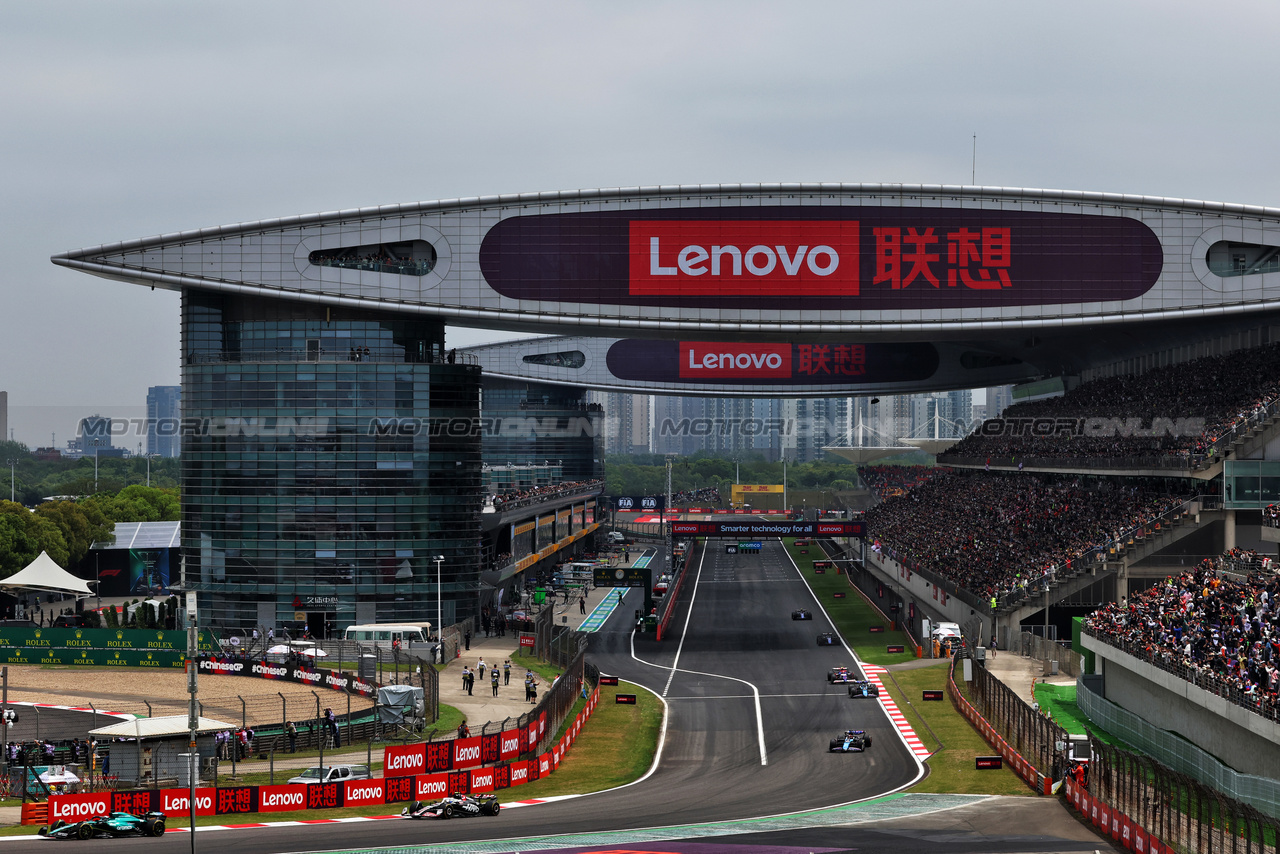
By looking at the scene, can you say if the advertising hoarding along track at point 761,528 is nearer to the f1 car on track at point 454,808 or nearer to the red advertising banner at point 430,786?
the red advertising banner at point 430,786

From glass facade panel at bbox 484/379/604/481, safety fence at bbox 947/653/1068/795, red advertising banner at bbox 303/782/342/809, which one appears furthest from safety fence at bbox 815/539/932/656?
red advertising banner at bbox 303/782/342/809

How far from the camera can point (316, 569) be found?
6231cm

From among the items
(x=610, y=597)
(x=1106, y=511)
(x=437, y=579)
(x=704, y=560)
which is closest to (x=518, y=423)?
(x=704, y=560)

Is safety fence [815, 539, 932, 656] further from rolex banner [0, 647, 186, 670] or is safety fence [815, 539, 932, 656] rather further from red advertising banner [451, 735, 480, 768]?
rolex banner [0, 647, 186, 670]

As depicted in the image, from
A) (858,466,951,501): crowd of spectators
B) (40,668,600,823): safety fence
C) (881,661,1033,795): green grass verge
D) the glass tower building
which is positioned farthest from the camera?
(858,466,951,501): crowd of spectators

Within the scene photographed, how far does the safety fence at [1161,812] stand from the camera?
2295 cm

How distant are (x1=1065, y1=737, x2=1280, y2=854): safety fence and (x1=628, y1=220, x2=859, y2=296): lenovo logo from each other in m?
34.1

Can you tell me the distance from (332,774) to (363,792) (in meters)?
1.41

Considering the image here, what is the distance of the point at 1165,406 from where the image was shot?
64.9 meters

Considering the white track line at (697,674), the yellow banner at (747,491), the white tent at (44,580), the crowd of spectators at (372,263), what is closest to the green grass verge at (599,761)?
the white track line at (697,674)

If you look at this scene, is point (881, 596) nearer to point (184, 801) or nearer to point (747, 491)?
point (184, 801)

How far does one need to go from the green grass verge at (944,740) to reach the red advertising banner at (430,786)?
1361cm

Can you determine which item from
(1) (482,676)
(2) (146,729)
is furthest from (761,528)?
(2) (146,729)

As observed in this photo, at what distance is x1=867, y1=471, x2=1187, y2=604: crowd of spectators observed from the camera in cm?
5897
